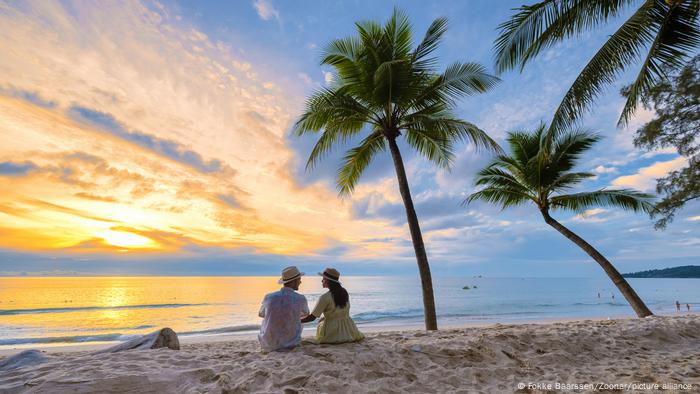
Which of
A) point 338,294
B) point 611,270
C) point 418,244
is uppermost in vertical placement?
point 418,244

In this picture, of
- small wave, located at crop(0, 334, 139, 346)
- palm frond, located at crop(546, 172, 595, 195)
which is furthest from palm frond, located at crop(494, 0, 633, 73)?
small wave, located at crop(0, 334, 139, 346)

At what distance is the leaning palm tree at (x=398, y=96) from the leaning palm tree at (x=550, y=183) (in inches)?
149

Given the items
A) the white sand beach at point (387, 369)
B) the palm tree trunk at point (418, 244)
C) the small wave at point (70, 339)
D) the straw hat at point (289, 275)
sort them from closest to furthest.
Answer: the white sand beach at point (387, 369), the straw hat at point (289, 275), the palm tree trunk at point (418, 244), the small wave at point (70, 339)

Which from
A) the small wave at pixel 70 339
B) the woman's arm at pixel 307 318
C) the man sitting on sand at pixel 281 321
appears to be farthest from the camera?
the small wave at pixel 70 339

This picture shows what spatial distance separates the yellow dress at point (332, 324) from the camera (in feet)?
15.4

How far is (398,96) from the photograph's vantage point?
308 inches

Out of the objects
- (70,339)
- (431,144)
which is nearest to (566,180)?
(431,144)

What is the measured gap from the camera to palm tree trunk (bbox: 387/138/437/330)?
741 centimetres

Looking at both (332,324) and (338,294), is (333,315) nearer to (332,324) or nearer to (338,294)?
(332,324)

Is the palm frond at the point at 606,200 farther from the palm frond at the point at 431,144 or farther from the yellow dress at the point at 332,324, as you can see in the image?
the yellow dress at the point at 332,324

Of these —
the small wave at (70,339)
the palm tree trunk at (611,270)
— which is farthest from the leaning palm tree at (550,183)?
the small wave at (70,339)

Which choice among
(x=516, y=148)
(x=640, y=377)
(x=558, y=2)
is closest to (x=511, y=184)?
(x=516, y=148)

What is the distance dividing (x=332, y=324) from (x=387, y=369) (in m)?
1.12

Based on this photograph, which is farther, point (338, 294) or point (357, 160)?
point (357, 160)
